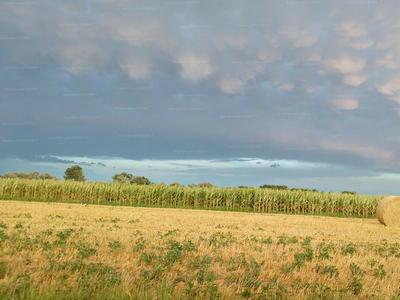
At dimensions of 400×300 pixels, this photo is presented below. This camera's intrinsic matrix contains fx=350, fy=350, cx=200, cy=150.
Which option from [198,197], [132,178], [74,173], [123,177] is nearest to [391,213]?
[198,197]

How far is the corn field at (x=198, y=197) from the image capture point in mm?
42062

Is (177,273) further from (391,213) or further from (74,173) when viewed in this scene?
(74,173)

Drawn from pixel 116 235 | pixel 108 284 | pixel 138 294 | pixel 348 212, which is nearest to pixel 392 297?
pixel 138 294

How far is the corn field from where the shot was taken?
42.1m

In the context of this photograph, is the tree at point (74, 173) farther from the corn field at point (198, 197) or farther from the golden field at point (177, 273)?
the golden field at point (177, 273)

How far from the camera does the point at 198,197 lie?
44.3 meters

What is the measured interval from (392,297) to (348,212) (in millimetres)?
39826

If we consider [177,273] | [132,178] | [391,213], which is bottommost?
[177,273]

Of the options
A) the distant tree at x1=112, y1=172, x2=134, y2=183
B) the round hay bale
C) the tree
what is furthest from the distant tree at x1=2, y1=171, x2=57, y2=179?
the round hay bale

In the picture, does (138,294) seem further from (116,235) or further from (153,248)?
(116,235)

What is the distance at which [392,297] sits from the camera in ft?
21.5

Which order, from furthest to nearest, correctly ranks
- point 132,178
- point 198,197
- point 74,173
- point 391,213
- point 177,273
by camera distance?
point 74,173, point 132,178, point 198,197, point 391,213, point 177,273

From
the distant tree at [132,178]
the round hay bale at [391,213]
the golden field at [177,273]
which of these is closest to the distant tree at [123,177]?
the distant tree at [132,178]

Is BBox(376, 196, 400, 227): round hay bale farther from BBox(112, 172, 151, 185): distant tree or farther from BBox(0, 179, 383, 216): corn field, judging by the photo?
BBox(112, 172, 151, 185): distant tree
